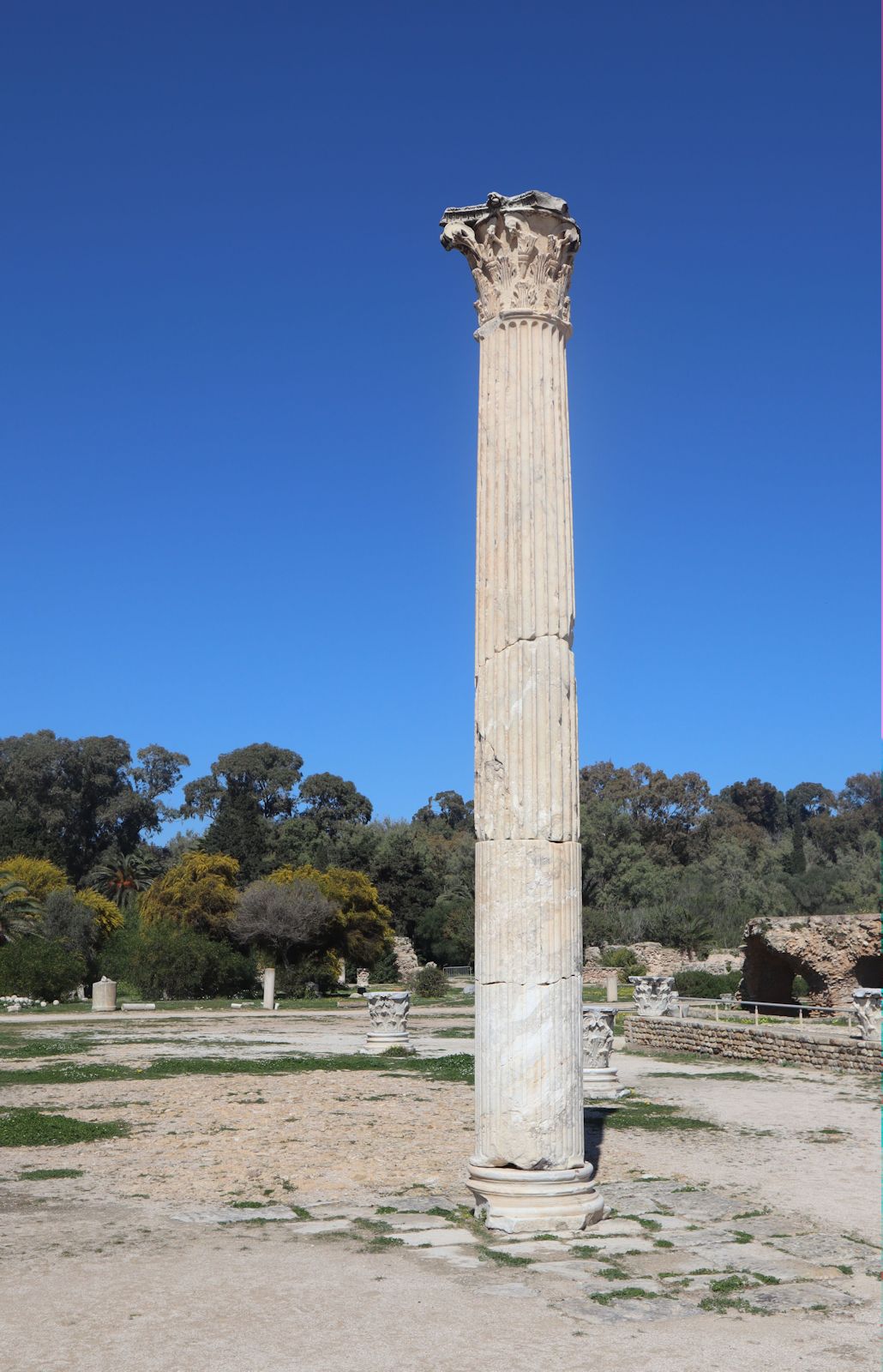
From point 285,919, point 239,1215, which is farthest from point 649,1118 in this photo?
point 285,919

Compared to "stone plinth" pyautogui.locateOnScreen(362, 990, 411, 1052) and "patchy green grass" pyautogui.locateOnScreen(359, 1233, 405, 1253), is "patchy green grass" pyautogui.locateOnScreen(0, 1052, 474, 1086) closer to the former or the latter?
"stone plinth" pyautogui.locateOnScreen(362, 990, 411, 1052)

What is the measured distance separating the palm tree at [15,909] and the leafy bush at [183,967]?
10.5ft

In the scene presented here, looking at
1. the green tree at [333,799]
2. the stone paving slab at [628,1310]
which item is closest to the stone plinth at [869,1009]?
the stone paving slab at [628,1310]

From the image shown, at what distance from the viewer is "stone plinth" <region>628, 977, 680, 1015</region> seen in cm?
2523

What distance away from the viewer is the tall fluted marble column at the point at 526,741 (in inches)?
316

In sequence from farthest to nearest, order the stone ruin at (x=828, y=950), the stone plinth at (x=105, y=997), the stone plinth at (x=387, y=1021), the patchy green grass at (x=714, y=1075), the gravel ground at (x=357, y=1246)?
the stone plinth at (x=105, y=997)
the stone ruin at (x=828, y=950)
the stone plinth at (x=387, y=1021)
the patchy green grass at (x=714, y=1075)
the gravel ground at (x=357, y=1246)

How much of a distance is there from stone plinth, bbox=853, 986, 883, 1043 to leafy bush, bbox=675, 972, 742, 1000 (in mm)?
12557

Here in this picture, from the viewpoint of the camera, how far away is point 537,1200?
784cm

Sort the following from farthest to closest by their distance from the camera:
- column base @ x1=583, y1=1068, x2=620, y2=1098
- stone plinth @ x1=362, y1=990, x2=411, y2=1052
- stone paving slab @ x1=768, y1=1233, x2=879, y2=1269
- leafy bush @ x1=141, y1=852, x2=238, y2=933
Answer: leafy bush @ x1=141, y1=852, x2=238, y2=933, stone plinth @ x1=362, y1=990, x2=411, y2=1052, column base @ x1=583, y1=1068, x2=620, y2=1098, stone paving slab @ x1=768, y1=1233, x2=879, y2=1269

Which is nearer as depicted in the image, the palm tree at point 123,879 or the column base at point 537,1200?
the column base at point 537,1200

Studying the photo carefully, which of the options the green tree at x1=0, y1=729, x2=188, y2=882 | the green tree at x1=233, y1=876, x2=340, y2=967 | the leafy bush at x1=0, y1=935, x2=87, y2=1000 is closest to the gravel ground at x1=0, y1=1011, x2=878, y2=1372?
the leafy bush at x1=0, y1=935, x2=87, y2=1000

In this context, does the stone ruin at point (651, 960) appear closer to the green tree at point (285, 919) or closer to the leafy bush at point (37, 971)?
the green tree at point (285, 919)

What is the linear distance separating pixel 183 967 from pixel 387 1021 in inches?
600

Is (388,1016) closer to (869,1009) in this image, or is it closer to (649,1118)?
(869,1009)
